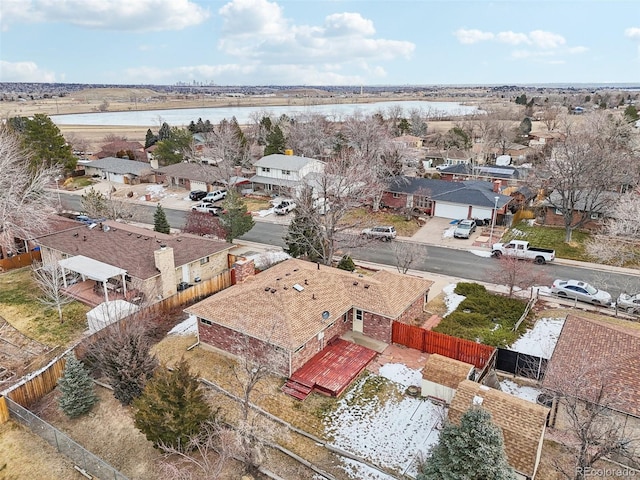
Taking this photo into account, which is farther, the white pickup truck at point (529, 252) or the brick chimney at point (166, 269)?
the white pickup truck at point (529, 252)

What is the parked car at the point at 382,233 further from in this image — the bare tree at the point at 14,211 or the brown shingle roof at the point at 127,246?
the bare tree at the point at 14,211

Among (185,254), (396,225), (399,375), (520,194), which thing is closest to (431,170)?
(520,194)

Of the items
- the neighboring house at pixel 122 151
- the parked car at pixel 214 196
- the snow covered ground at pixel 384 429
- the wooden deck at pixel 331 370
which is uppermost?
the neighboring house at pixel 122 151

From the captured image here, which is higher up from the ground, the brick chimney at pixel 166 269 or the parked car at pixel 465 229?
the brick chimney at pixel 166 269

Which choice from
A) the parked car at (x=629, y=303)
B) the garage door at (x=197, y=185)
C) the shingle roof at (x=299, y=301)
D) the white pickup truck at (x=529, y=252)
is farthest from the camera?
the garage door at (x=197, y=185)

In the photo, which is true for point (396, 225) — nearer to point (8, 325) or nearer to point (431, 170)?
point (431, 170)

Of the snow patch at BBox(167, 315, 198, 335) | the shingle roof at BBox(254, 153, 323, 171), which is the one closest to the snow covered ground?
the snow patch at BBox(167, 315, 198, 335)

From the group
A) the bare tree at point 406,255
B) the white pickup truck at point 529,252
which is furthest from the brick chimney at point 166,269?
the white pickup truck at point 529,252
